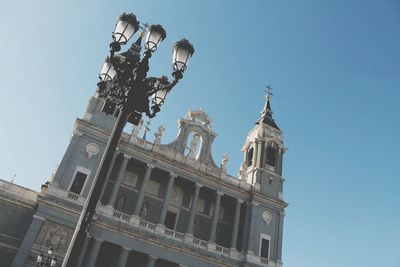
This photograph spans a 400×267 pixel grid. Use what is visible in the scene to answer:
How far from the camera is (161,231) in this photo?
28766mm

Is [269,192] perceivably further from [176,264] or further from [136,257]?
[136,257]

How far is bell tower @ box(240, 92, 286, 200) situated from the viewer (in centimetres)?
3547

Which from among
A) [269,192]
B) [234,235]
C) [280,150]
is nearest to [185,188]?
[234,235]

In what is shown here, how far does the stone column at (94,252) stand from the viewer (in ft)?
82.4

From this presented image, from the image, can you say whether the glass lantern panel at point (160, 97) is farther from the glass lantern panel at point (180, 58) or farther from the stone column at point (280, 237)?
the stone column at point (280, 237)

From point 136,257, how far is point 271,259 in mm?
11701

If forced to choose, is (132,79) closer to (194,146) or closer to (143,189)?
(143,189)

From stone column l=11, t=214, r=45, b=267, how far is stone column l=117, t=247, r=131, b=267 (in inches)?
235

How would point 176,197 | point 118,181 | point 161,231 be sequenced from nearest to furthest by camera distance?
point 161,231 → point 118,181 → point 176,197

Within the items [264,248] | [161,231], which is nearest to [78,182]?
[161,231]

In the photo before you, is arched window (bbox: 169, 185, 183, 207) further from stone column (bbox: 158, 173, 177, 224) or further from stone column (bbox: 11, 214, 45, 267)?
stone column (bbox: 11, 214, 45, 267)

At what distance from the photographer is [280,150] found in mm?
38250

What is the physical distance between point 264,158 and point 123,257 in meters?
17.1

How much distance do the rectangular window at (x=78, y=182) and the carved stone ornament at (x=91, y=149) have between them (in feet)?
5.24
